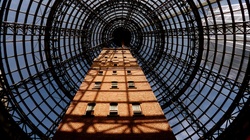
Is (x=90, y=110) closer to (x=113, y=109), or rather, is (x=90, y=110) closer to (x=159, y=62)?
(x=113, y=109)

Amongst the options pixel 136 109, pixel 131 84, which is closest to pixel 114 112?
pixel 136 109

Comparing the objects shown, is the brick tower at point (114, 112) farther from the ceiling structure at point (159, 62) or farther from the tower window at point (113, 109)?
the ceiling structure at point (159, 62)

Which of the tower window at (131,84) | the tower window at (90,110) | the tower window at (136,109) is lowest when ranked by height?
the tower window at (90,110)

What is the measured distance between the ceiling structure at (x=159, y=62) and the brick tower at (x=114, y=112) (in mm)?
5618

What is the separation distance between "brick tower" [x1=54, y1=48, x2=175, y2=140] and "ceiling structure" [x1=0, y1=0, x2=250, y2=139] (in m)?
5.62

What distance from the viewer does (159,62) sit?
122ft

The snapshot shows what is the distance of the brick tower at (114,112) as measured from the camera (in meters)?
12.8

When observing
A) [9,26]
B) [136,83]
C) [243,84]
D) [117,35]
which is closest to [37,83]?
[9,26]

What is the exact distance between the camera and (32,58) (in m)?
25.5

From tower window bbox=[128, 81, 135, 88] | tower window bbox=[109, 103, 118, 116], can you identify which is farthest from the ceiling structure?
tower window bbox=[128, 81, 135, 88]

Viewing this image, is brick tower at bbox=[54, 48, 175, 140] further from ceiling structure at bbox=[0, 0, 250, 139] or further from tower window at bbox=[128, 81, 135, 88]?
ceiling structure at bbox=[0, 0, 250, 139]

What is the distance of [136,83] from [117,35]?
32638mm

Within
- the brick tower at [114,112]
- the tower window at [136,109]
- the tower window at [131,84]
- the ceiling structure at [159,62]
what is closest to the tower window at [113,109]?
the brick tower at [114,112]

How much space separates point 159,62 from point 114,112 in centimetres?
2310
